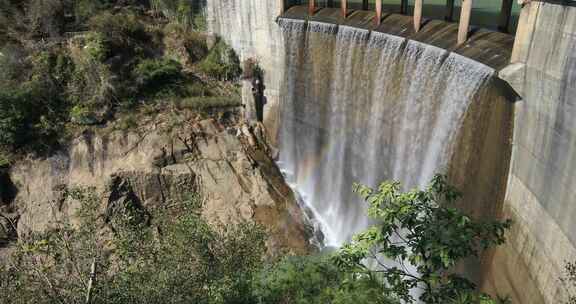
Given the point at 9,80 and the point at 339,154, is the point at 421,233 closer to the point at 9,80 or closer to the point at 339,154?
the point at 339,154

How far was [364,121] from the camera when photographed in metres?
18.0

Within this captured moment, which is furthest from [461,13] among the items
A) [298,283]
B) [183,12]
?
[183,12]

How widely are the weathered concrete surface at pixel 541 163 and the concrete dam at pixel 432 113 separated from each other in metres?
0.03

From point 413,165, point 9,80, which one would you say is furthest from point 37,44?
point 413,165

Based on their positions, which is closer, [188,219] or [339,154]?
[188,219]

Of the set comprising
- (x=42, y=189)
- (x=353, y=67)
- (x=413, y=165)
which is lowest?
(x=42, y=189)

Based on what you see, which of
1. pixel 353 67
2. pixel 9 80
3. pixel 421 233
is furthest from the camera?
pixel 9 80

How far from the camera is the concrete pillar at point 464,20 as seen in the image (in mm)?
13320

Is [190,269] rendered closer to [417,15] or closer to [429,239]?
[429,239]

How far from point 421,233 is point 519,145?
7594 mm

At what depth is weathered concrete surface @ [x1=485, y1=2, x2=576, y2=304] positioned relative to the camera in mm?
9406

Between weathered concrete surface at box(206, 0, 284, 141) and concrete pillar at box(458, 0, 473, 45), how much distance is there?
959 cm

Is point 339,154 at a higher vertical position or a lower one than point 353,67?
lower

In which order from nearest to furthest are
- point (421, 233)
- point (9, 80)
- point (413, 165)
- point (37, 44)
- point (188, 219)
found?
point (421, 233) → point (188, 219) → point (413, 165) → point (9, 80) → point (37, 44)
